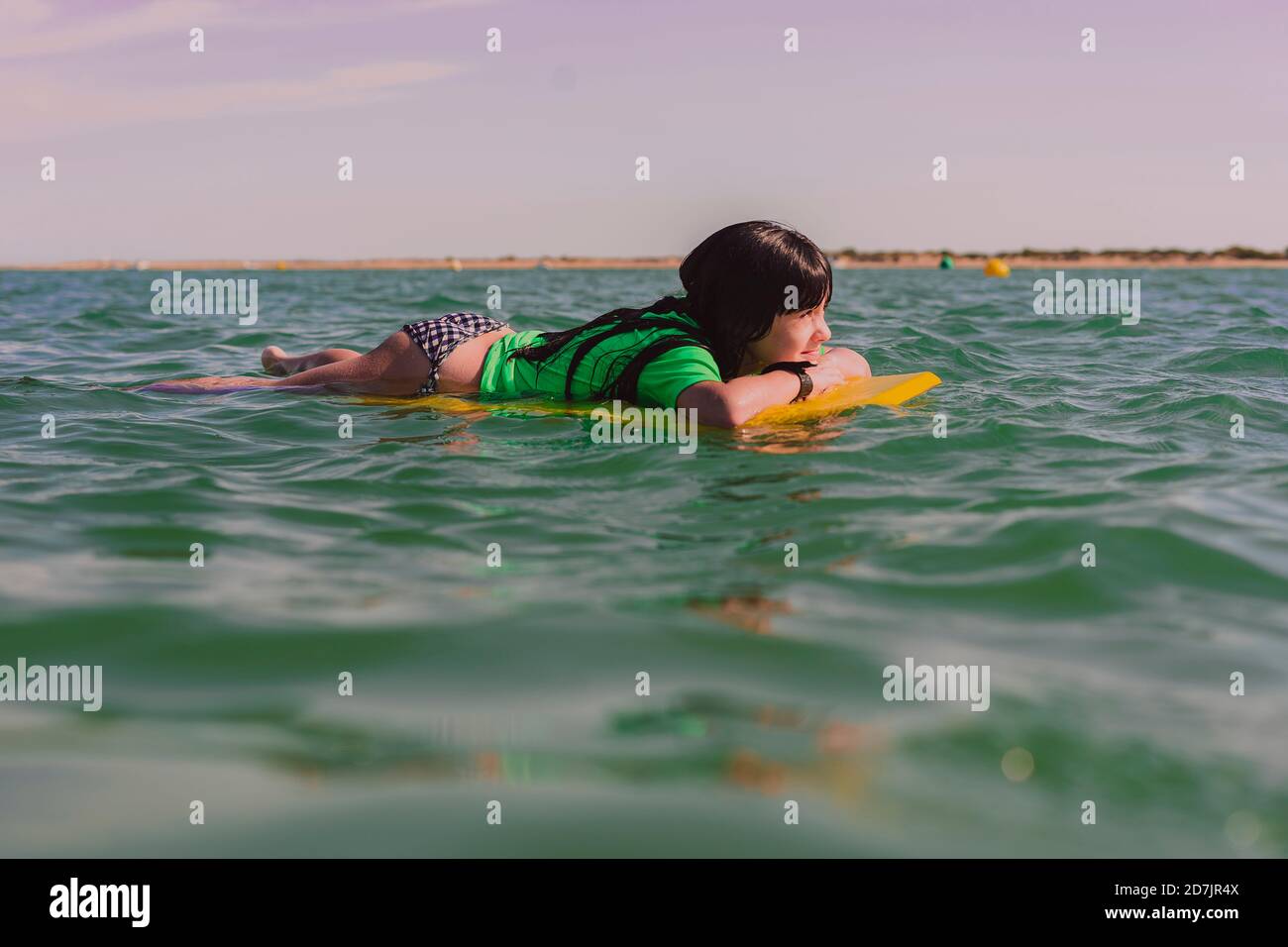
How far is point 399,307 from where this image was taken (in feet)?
60.4

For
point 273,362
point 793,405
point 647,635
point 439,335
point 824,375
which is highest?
point 439,335

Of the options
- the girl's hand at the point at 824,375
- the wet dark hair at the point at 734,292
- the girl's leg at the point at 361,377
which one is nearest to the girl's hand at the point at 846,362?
the girl's hand at the point at 824,375

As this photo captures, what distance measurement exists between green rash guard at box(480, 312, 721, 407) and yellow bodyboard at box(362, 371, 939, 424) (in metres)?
0.10

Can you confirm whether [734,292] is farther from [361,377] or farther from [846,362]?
[361,377]

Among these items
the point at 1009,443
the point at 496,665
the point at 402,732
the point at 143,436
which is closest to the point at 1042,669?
the point at 496,665

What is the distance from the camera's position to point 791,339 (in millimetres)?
5738

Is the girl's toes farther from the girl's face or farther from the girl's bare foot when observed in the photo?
the girl's face

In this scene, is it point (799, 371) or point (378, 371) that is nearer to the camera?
Result: point (799, 371)

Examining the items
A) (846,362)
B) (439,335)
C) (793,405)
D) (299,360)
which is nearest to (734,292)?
(793,405)

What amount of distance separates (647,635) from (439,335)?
3.83m

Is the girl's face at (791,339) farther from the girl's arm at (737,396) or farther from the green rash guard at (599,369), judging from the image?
the green rash guard at (599,369)

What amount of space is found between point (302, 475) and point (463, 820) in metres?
3.08

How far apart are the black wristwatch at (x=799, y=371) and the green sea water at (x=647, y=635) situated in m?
0.30

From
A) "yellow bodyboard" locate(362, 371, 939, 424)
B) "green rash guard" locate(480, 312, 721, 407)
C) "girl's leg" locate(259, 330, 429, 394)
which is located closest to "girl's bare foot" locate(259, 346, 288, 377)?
"girl's leg" locate(259, 330, 429, 394)
